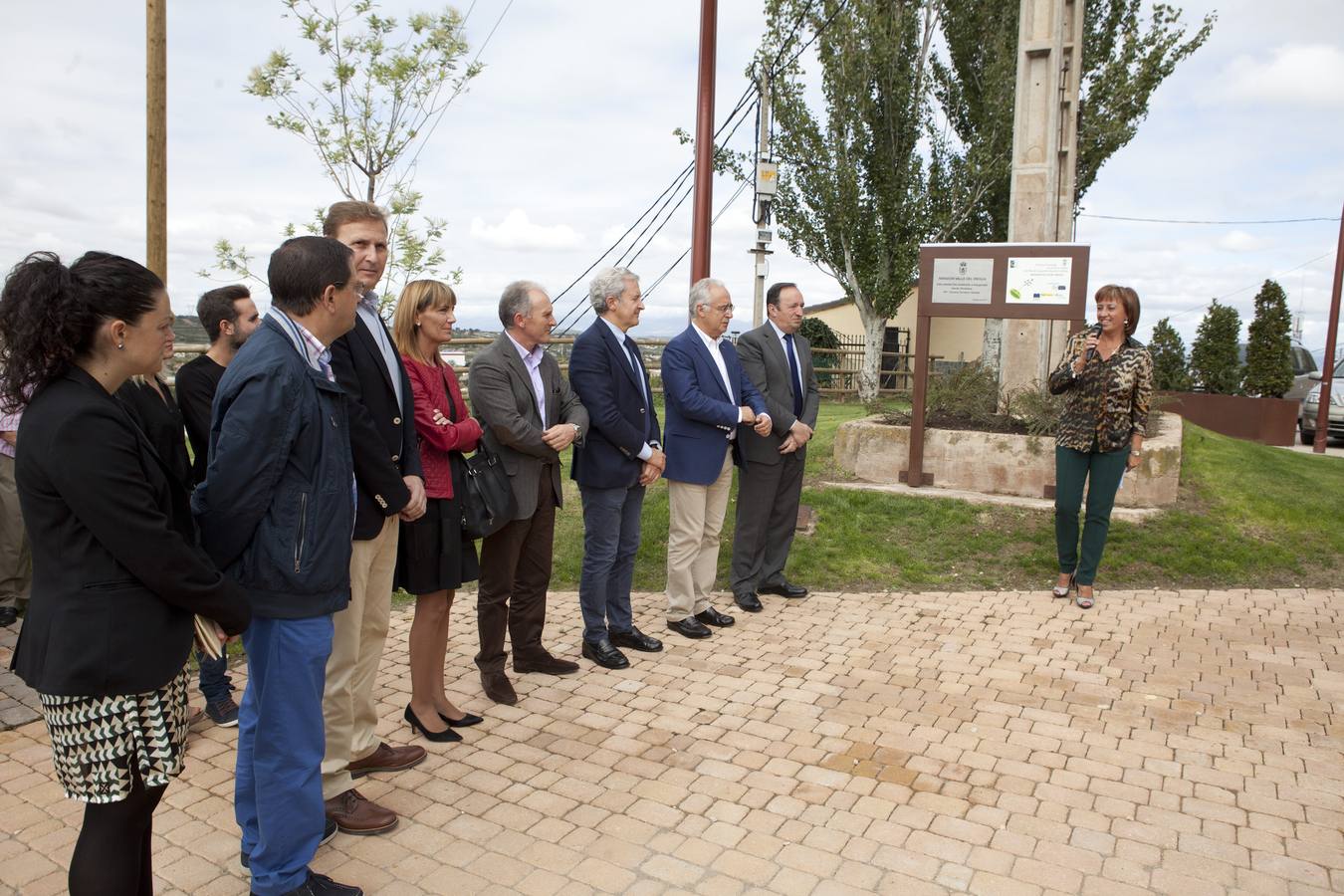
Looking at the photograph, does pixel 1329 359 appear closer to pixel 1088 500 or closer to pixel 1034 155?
pixel 1034 155

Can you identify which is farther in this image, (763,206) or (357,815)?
(763,206)

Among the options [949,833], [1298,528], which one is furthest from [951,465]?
[949,833]

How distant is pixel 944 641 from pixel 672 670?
170cm

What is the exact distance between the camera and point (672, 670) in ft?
16.9

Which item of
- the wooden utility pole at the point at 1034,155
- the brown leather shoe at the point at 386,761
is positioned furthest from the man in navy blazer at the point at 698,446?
the wooden utility pole at the point at 1034,155

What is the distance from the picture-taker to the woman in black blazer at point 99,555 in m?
2.28

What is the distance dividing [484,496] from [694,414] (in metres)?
1.78

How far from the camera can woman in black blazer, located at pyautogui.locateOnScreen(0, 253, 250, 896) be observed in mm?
2283

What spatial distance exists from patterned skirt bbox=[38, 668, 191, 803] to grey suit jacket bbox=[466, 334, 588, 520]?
7.19 ft

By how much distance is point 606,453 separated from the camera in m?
5.11

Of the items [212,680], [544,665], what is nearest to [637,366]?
[544,665]

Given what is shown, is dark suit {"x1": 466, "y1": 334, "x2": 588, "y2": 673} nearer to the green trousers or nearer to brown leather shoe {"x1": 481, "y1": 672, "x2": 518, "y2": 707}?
brown leather shoe {"x1": 481, "y1": 672, "x2": 518, "y2": 707}

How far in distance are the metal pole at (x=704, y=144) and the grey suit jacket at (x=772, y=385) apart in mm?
1446

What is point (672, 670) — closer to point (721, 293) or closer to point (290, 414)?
point (721, 293)
